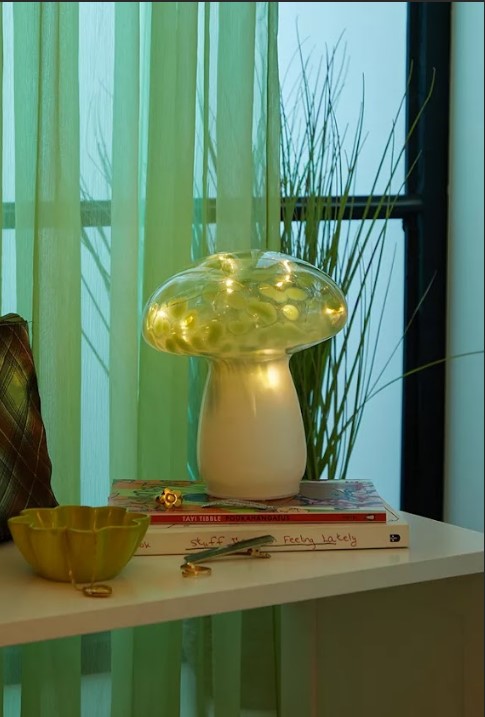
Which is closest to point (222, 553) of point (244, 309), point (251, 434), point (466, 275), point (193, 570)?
point (193, 570)

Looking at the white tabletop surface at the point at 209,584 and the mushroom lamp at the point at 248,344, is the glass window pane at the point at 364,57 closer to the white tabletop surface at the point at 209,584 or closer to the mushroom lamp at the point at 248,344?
the mushroom lamp at the point at 248,344

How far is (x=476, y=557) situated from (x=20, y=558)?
0.49m

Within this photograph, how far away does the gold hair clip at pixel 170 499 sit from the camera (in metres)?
1.10

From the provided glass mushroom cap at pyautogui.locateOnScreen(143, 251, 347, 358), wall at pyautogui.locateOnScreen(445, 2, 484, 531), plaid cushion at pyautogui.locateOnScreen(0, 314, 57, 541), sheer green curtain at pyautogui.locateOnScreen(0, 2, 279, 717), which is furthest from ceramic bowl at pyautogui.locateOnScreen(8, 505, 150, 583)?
wall at pyautogui.locateOnScreen(445, 2, 484, 531)

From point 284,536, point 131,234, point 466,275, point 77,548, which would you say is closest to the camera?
point 77,548

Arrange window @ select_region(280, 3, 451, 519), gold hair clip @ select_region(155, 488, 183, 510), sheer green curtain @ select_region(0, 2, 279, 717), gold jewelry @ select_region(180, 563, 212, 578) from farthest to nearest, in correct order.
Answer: window @ select_region(280, 3, 451, 519)
sheer green curtain @ select_region(0, 2, 279, 717)
gold hair clip @ select_region(155, 488, 183, 510)
gold jewelry @ select_region(180, 563, 212, 578)

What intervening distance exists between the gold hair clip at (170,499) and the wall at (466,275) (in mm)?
891

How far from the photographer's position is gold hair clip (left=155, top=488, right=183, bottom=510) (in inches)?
43.4

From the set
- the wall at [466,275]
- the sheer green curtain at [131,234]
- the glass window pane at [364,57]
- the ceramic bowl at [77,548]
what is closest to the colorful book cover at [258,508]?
the ceramic bowl at [77,548]

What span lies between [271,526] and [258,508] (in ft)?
0.10

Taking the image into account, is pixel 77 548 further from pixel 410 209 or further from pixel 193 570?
pixel 410 209

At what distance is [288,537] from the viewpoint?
108 centimetres

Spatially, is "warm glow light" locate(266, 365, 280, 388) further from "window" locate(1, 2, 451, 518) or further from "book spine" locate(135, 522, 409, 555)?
"window" locate(1, 2, 451, 518)

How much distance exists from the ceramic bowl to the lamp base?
0.18m
